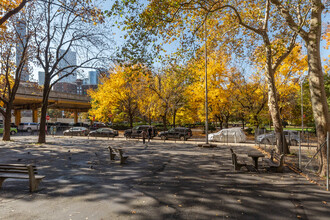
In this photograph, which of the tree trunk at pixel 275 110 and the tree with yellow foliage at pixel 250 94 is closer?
the tree trunk at pixel 275 110

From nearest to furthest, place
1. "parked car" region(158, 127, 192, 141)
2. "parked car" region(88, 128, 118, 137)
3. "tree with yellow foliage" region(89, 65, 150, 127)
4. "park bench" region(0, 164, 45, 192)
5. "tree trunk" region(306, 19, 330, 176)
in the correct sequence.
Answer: "park bench" region(0, 164, 45, 192) → "tree trunk" region(306, 19, 330, 176) → "parked car" region(158, 127, 192, 141) → "parked car" region(88, 128, 118, 137) → "tree with yellow foliage" region(89, 65, 150, 127)

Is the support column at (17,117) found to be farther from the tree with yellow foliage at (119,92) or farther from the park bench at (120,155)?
the park bench at (120,155)

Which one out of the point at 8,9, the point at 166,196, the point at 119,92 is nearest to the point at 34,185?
the point at 166,196

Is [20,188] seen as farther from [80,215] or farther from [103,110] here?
[103,110]

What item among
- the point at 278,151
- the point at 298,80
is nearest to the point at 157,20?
the point at 278,151

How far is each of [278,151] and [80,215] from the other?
39.3ft

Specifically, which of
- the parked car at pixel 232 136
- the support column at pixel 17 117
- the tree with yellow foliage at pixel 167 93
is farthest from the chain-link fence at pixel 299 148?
the support column at pixel 17 117

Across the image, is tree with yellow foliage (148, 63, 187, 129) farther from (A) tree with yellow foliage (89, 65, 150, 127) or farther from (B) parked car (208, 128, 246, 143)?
(B) parked car (208, 128, 246, 143)

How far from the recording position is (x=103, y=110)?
34.3m

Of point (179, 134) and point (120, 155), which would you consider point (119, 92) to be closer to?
point (179, 134)

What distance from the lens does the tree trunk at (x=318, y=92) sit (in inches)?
319

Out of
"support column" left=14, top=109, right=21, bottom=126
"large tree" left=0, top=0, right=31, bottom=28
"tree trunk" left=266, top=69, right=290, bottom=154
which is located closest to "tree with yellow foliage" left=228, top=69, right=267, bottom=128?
"tree trunk" left=266, top=69, right=290, bottom=154

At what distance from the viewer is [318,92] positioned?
27.1ft

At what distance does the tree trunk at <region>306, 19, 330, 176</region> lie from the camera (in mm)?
8094
